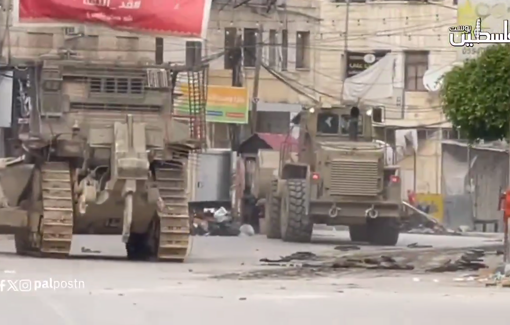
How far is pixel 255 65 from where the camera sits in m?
47.0

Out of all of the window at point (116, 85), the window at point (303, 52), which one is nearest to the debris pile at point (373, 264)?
the window at point (116, 85)

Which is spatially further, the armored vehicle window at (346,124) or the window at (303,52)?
the window at (303,52)

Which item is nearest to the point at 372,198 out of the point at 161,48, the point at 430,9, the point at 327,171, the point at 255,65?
the point at 327,171

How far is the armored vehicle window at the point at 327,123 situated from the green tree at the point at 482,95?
5.71m

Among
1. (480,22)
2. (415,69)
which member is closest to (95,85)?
(480,22)

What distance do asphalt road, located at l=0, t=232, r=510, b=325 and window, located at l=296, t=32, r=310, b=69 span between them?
27.6 metres

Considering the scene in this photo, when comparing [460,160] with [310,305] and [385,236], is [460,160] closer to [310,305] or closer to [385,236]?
[385,236]

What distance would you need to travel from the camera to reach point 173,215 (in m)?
21.9

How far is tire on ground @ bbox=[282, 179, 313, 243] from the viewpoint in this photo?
29.1 m

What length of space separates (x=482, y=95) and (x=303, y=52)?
25.8m

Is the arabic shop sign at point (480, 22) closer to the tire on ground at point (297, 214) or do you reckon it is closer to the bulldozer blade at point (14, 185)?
the tire on ground at point (297, 214)

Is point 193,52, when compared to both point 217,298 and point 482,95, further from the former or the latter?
point 217,298

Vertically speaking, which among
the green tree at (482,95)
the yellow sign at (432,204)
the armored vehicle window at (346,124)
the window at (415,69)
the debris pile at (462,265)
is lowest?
the yellow sign at (432,204)

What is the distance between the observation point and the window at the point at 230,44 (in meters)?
47.7
